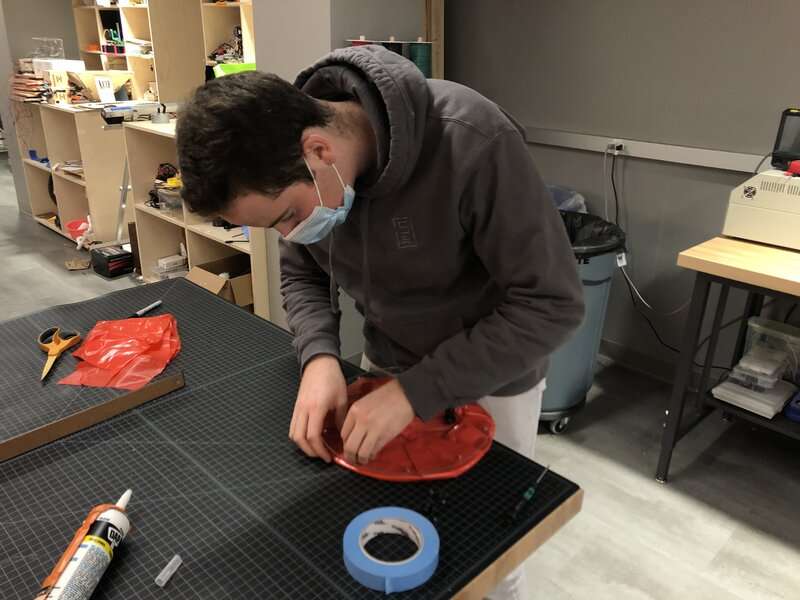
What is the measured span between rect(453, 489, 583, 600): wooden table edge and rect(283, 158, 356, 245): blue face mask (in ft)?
1.66

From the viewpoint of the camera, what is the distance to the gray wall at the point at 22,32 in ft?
14.3

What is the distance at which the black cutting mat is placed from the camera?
72cm

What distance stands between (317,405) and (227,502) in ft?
0.59

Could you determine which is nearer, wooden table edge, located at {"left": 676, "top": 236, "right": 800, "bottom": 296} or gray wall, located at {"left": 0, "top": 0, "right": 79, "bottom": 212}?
wooden table edge, located at {"left": 676, "top": 236, "right": 800, "bottom": 296}

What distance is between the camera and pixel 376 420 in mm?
835

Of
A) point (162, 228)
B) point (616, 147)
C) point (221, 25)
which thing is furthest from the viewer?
point (162, 228)

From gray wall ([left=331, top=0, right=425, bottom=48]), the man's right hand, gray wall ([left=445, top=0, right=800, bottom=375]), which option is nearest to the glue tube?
the man's right hand

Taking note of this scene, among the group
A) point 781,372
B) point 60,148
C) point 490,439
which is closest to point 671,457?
point 781,372

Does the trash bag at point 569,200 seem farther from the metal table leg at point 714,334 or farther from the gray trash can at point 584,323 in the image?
the metal table leg at point 714,334

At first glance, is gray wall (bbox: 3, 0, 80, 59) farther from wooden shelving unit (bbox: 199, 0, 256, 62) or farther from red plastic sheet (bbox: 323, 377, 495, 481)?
red plastic sheet (bbox: 323, 377, 495, 481)

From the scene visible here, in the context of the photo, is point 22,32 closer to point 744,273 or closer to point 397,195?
point 397,195

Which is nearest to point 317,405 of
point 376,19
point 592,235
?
point 592,235

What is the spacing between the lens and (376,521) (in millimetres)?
769

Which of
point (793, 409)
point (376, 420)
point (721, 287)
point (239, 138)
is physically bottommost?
point (793, 409)
